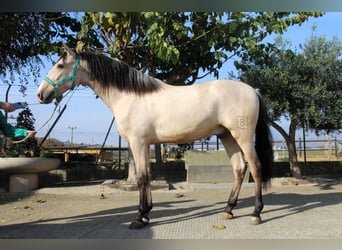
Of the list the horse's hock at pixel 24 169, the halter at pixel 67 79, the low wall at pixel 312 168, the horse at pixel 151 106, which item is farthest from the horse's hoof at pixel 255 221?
the low wall at pixel 312 168

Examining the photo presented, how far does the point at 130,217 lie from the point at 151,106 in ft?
5.24

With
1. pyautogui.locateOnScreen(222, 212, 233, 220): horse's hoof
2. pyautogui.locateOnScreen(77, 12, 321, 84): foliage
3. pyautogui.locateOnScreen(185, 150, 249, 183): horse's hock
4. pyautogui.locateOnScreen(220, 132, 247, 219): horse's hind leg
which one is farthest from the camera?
pyautogui.locateOnScreen(185, 150, 249, 183): horse's hock

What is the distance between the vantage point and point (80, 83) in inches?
175

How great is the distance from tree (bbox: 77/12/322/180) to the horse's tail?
233 cm

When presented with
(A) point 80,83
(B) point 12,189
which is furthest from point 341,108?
(B) point 12,189

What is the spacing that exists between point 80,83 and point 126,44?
3.17m

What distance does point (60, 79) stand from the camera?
426 cm

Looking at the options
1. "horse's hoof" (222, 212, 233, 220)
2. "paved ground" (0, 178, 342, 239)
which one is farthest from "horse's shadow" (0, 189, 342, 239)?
"horse's hoof" (222, 212, 233, 220)

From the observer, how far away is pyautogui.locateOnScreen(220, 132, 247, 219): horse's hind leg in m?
4.64

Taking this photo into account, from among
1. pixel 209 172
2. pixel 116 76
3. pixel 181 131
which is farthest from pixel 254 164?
pixel 209 172

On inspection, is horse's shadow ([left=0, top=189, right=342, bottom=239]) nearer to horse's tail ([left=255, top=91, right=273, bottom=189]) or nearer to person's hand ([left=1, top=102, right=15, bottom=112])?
horse's tail ([left=255, top=91, right=273, bottom=189])

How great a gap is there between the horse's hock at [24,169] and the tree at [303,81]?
5.25m

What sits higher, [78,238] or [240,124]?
[240,124]

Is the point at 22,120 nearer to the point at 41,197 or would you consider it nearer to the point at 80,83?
the point at 41,197
